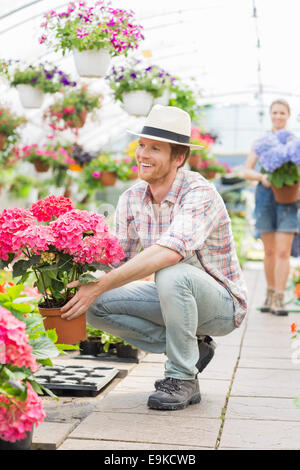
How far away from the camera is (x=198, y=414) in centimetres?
272

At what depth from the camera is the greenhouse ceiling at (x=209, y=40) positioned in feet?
24.6

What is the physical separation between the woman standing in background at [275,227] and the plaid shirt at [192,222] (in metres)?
2.51

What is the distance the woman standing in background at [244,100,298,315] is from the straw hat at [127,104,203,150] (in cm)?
262

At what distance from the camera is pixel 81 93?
26.0 feet

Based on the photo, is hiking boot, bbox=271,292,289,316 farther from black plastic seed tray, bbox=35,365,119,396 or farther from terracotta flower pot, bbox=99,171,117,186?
terracotta flower pot, bbox=99,171,117,186

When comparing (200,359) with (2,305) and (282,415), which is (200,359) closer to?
(282,415)

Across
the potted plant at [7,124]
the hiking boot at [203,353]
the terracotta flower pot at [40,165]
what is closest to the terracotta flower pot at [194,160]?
the terracotta flower pot at [40,165]

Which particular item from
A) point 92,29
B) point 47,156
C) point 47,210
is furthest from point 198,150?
point 47,210

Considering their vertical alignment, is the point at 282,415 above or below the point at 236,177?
below

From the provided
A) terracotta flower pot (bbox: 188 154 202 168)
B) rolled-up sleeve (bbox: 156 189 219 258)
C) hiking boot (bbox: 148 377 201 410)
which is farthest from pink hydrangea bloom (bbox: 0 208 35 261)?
terracotta flower pot (bbox: 188 154 202 168)

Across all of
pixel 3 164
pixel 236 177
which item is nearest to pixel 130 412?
pixel 3 164

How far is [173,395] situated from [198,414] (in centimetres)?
12

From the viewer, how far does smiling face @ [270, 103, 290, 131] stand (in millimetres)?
5516

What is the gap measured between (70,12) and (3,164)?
4580 mm
